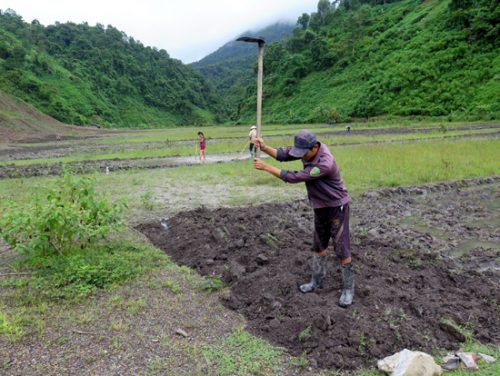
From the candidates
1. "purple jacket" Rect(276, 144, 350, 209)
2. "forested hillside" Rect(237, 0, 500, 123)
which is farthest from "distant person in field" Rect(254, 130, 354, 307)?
"forested hillside" Rect(237, 0, 500, 123)

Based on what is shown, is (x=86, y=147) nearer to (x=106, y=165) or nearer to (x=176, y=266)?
(x=106, y=165)

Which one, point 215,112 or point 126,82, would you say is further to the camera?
point 215,112

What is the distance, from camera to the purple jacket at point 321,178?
13.8ft

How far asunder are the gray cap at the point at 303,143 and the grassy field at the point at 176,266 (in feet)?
6.43

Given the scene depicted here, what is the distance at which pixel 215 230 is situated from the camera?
7.05 meters

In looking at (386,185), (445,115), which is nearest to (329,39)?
(445,115)

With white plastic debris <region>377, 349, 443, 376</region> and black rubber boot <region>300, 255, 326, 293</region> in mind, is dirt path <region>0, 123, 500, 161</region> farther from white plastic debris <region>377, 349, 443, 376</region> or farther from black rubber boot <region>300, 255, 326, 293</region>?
white plastic debris <region>377, 349, 443, 376</region>

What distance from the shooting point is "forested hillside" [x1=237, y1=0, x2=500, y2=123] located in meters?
41.8

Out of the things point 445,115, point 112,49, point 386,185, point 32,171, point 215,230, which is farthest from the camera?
point 112,49

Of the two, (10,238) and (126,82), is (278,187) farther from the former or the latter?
(126,82)

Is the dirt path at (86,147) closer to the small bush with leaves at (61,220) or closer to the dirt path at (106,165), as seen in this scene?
the dirt path at (106,165)

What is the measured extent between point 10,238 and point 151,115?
84.4 meters

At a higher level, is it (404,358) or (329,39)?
(329,39)

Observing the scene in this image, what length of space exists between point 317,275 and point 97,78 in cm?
8908
